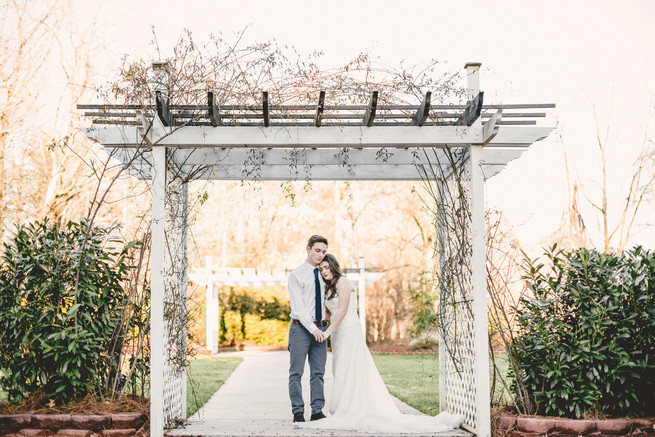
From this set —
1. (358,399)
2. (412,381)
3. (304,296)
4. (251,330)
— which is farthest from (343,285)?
(251,330)

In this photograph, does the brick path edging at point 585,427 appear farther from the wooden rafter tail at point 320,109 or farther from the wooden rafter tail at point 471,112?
the wooden rafter tail at point 320,109

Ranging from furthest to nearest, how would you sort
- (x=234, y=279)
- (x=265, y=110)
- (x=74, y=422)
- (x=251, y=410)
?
(x=234, y=279)
(x=251, y=410)
(x=74, y=422)
(x=265, y=110)

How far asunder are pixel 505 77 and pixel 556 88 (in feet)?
51.7

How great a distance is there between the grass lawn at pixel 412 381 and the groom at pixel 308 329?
1216mm

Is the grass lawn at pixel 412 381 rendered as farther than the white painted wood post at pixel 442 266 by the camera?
Yes

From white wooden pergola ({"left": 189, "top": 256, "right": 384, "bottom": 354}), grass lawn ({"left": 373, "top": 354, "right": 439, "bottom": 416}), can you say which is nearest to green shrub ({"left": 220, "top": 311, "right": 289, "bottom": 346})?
white wooden pergola ({"left": 189, "top": 256, "right": 384, "bottom": 354})

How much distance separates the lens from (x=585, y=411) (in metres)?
5.56

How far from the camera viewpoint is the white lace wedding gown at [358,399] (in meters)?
5.65

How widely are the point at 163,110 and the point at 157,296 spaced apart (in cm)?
159

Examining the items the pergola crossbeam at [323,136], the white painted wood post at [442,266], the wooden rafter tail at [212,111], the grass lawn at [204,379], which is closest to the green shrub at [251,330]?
the grass lawn at [204,379]

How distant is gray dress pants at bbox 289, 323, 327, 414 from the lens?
5.80 metres

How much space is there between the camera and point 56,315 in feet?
18.7

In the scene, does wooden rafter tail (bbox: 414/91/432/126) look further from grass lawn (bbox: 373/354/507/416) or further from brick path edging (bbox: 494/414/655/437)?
brick path edging (bbox: 494/414/655/437)

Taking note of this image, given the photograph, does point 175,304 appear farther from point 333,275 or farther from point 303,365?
point 333,275
